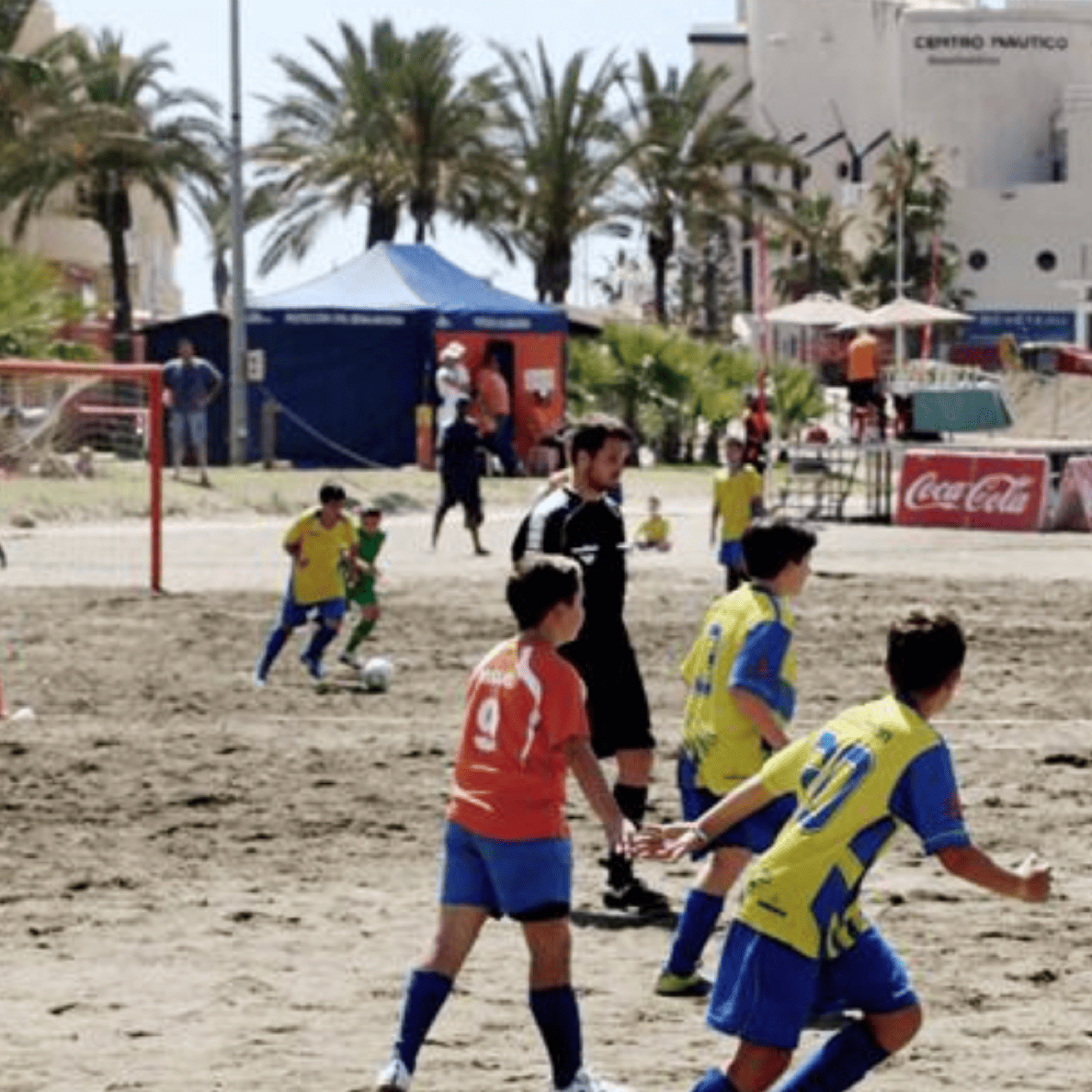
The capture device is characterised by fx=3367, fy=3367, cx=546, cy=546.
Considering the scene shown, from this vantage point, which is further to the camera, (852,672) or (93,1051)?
(852,672)

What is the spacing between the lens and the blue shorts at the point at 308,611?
1961 centimetres

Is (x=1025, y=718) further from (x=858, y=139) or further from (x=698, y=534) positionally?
(x=858, y=139)

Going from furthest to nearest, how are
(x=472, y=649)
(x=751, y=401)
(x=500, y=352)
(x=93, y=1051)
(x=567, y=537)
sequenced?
1. (x=500, y=352)
2. (x=751, y=401)
3. (x=472, y=649)
4. (x=567, y=537)
5. (x=93, y=1051)

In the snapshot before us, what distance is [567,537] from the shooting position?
Result: 38.0 feet

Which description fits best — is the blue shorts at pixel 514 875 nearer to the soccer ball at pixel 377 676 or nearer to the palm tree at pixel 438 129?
the soccer ball at pixel 377 676

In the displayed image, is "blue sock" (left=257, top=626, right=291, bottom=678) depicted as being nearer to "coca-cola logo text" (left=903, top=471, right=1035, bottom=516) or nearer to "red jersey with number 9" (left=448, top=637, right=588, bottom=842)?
"red jersey with number 9" (left=448, top=637, right=588, bottom=842)

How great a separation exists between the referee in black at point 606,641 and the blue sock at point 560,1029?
9.55ft

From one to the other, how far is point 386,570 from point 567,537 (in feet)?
62.4

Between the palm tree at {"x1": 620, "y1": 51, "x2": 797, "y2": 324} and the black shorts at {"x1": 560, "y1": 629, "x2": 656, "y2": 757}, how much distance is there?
60802 millimetres

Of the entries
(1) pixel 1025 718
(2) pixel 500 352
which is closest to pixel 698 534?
(2) pixel 500 352

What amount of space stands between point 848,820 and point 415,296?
41217 mm

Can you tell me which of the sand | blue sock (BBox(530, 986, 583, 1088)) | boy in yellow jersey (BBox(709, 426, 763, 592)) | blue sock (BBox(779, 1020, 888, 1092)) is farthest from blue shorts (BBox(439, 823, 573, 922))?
boy in yellow jersey (BBox(709, 426, 763, 592))

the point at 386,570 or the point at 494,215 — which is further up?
the point at 494,215

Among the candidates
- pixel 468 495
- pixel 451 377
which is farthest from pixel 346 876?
pixel 451 377
